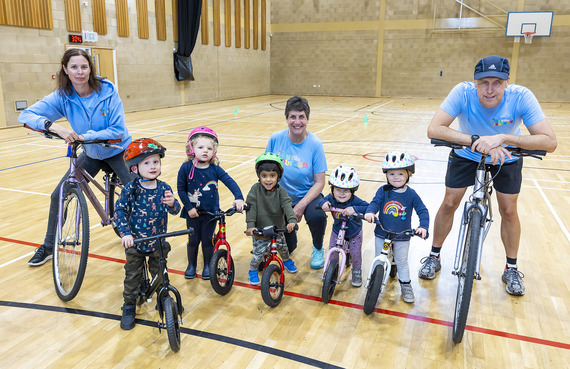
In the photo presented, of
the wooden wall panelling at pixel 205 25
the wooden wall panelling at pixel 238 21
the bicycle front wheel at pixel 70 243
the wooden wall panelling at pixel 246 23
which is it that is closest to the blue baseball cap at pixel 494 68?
the bicycle front wheel at pixel 70 243

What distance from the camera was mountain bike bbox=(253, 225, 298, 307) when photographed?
2846 mm

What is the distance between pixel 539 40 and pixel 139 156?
72.6 feet

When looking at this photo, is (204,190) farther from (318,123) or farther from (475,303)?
(318,123)

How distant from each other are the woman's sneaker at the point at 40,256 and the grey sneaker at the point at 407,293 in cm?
276

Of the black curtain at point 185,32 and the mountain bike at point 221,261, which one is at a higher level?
the black curtain at point 185,32

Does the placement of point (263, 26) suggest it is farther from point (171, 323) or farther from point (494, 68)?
point (171, 323)

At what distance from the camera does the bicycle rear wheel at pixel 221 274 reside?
9.61 ft

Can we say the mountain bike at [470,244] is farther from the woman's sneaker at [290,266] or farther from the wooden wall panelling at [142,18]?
the wooden wall panelling at [142,18]

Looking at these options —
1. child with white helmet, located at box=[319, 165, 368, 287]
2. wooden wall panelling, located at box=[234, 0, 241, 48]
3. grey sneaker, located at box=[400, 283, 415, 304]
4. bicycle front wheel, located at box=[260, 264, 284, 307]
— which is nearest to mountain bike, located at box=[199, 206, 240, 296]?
bicycle front wheel, located at box=[260, 264, 284, 307]

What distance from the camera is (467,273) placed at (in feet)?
7.95

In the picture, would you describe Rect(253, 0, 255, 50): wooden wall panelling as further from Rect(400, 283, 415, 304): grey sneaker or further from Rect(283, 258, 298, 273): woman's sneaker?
Rect(400, 283, 415, 304): grey sneaker

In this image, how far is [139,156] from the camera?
261 centimetres

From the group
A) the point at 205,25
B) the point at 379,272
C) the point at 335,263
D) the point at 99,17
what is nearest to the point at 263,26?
the point at 205,25

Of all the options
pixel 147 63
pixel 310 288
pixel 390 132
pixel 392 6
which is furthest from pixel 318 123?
pixel 392 6
